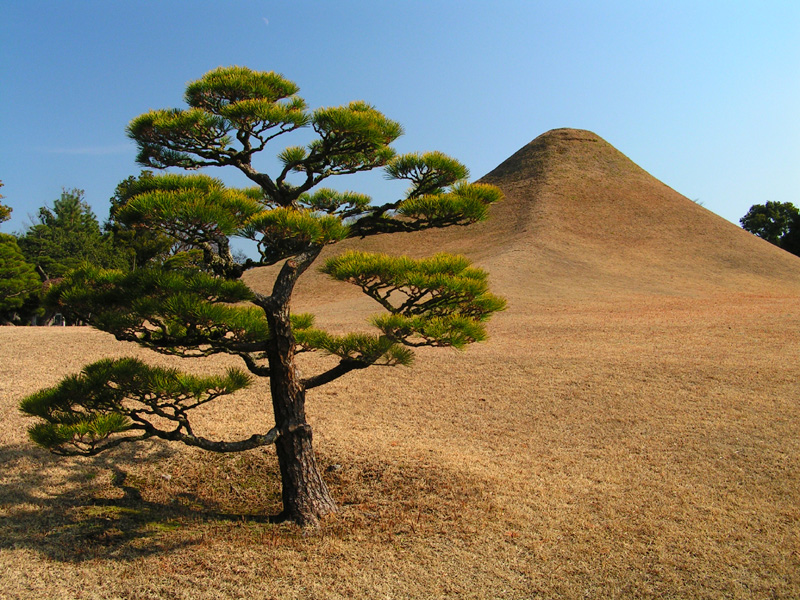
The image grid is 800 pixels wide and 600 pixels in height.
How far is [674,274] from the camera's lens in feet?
76.3

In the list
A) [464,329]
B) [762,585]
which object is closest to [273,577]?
[464,329]

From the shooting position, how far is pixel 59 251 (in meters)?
31.3

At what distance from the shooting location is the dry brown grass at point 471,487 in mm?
4074

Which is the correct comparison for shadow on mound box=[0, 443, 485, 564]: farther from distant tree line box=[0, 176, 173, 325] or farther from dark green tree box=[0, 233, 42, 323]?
dark green tree box=[0, 233, 42, 323]

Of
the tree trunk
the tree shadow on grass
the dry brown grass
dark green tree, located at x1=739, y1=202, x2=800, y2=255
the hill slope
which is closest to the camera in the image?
the dry brown grass

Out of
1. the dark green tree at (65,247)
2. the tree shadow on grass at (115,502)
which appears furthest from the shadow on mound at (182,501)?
the dark green tree at (65,247)

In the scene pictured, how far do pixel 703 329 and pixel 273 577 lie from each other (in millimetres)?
11447

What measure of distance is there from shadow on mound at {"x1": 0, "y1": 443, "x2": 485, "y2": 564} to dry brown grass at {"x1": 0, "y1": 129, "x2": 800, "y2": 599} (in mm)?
24

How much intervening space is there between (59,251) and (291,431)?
1252 inches

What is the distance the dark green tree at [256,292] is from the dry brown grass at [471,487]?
0.77m

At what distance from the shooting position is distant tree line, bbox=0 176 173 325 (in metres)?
5.88

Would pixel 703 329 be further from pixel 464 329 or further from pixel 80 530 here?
pixel 80 530

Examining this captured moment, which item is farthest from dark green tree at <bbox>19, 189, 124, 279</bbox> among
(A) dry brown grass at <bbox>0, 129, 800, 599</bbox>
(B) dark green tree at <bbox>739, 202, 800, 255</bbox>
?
(B) dark green tree at <bbox>739, 202, 800, 255</bbox>

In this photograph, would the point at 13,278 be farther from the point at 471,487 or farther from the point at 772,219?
the point at 772,219
